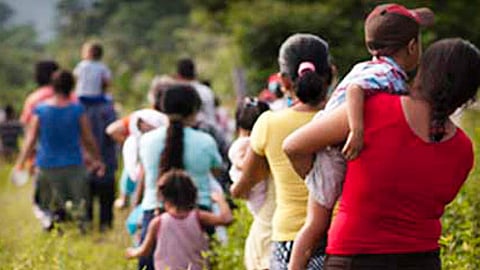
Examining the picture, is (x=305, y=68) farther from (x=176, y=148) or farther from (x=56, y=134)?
(x=56, y=134)

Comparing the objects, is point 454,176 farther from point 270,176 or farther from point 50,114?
point 50,114

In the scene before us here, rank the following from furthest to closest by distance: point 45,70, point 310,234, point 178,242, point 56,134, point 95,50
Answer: point 95,50 < point 45,70 < point 56,134 < point 178,242 < point 310,234

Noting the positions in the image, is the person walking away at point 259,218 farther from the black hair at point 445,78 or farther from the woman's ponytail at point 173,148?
the black hair at point 445,78

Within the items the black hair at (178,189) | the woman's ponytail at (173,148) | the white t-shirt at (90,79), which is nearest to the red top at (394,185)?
the black hair at (178,189)

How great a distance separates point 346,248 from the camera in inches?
188

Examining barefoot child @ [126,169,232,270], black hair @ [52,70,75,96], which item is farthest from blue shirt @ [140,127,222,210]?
black hair @ [52,70,75,96]

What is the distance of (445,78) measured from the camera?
4.58 metres

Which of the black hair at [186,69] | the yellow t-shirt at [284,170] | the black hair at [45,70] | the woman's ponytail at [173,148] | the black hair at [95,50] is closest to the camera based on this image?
the yellow t-shirt at [284,170]

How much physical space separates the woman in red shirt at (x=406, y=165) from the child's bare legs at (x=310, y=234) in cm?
23

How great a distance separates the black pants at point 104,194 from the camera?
13312 millimetres

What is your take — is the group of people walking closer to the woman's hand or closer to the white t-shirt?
the woman's hand

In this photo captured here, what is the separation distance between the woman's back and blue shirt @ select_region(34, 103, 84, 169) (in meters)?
4.20

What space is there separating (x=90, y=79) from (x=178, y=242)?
7.18 meters

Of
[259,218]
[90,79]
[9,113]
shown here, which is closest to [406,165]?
[259,218]
